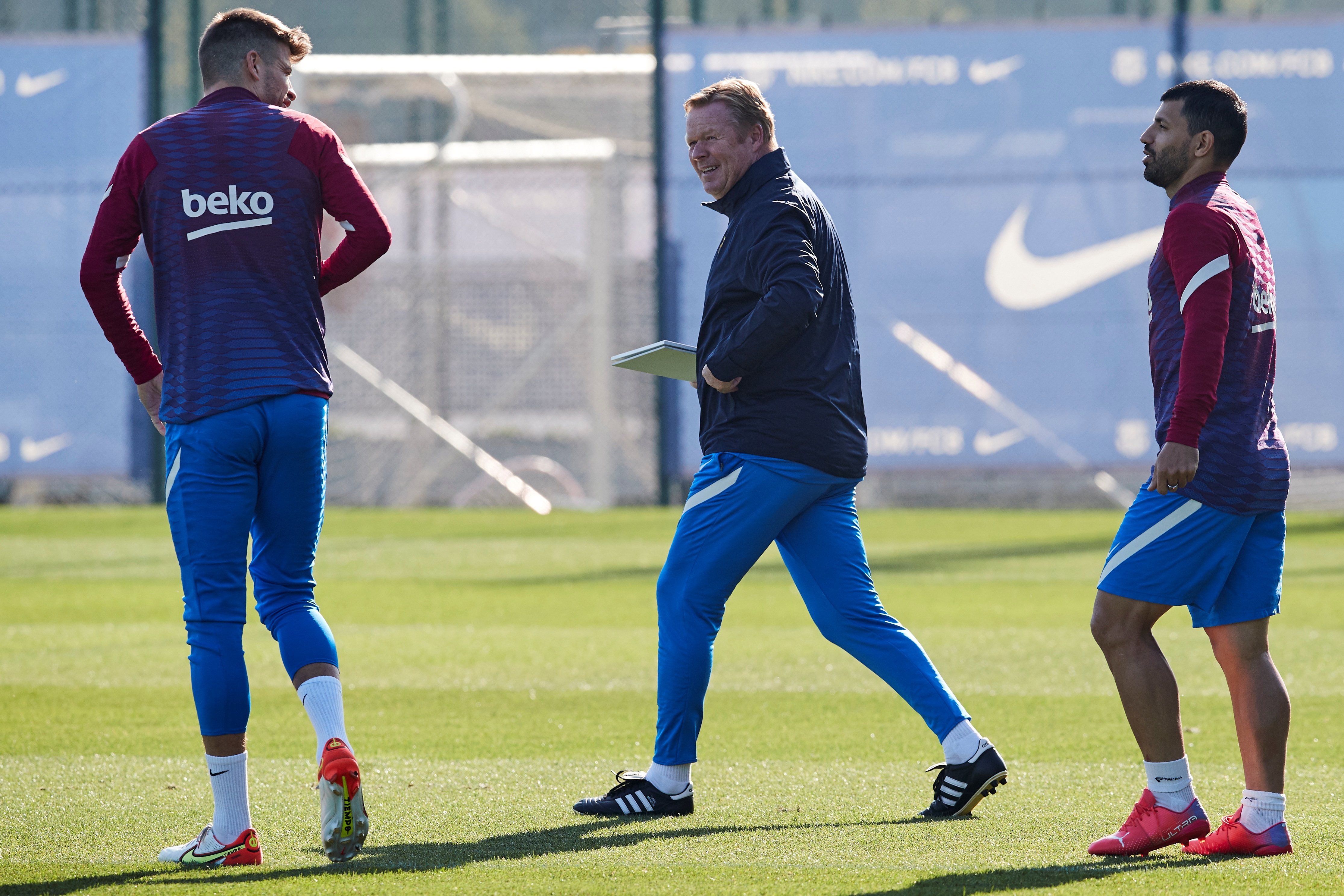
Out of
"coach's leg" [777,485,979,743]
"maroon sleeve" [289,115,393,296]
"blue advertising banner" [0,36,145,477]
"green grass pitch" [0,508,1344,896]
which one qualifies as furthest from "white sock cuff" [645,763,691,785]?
"blue advertising banner" [0,36,145,477]

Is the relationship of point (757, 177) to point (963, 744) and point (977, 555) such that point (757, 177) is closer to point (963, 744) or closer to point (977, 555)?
point (963, 744)

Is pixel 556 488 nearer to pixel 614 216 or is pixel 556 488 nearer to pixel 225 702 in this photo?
pixel 614 216

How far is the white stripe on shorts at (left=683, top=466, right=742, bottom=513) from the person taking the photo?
13.2 feet

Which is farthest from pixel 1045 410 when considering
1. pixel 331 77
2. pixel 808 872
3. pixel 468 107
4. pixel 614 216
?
pixel 808 872

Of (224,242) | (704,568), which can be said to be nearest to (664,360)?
(704,568)

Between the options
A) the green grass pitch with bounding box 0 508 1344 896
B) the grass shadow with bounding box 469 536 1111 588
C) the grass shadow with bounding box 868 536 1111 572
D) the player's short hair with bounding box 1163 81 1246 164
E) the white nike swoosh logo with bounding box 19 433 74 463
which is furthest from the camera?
the white nike swoosh logo with bounding box 19 433 74 463

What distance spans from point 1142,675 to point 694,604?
1.18 m

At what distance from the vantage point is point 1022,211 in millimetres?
13531

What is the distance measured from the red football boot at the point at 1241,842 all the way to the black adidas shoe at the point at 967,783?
1.72 ft

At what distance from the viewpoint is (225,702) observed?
3508 mm

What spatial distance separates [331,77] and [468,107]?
1454 millimetres

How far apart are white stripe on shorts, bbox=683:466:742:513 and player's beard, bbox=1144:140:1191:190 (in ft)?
4.26

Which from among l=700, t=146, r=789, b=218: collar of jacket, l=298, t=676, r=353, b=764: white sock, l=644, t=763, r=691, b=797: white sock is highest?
l=700, t=146, r=789, b=218: collar of jacket

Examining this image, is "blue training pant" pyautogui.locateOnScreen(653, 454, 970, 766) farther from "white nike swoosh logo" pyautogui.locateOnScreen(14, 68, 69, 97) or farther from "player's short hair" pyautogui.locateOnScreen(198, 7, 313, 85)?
"white nike swoosh logo" pyautogui.locateOnScreen(14, 68, 69, 97)
